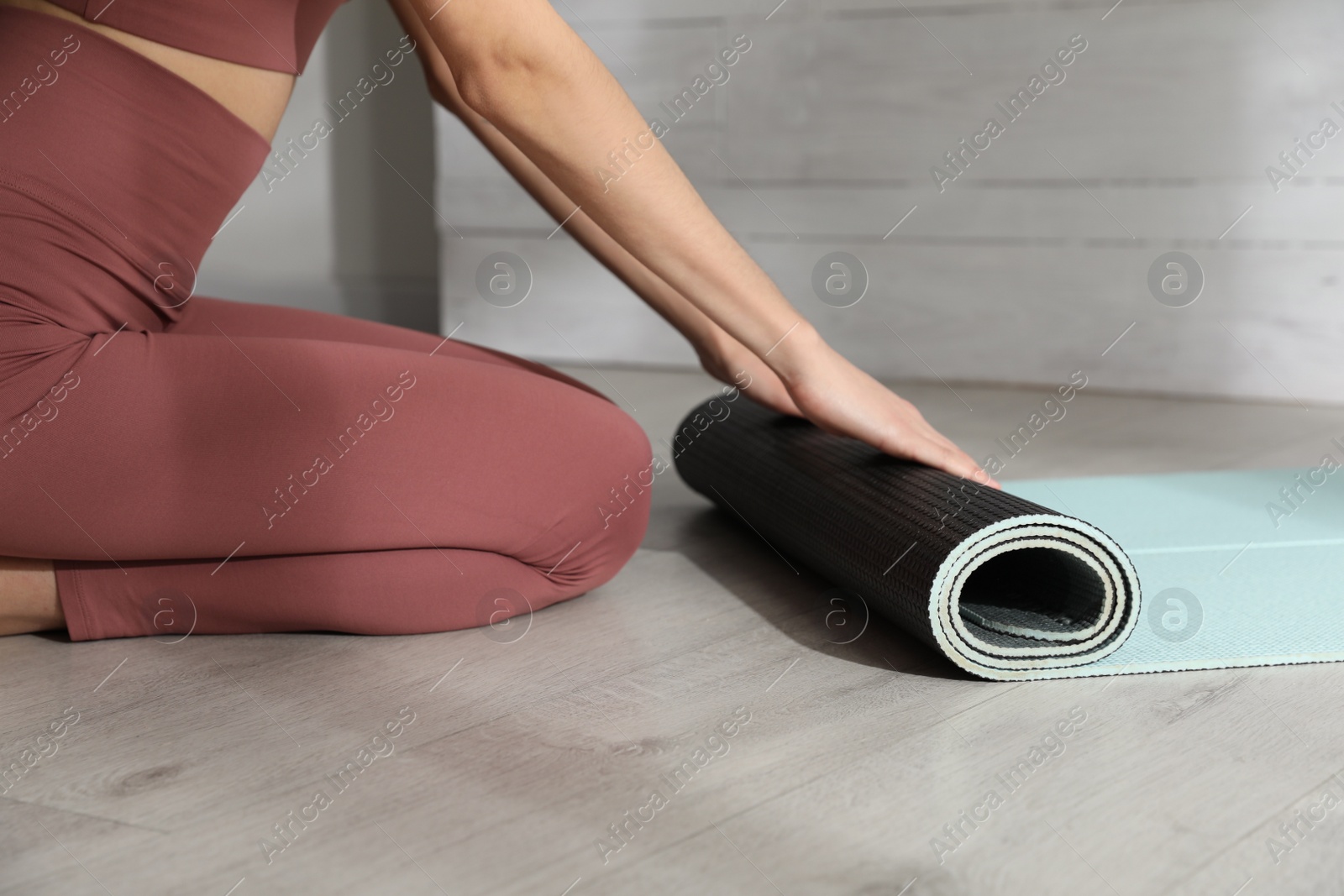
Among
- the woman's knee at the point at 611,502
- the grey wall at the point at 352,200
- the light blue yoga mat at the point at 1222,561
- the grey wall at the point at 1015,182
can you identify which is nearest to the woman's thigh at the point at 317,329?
Answer: the woman's knee at the point at 611,502

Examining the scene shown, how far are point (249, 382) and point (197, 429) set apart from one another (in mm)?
67

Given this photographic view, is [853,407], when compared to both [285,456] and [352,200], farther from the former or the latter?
[352,200]

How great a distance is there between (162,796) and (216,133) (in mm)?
681

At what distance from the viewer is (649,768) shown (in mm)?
999

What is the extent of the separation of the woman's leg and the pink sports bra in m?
0.29

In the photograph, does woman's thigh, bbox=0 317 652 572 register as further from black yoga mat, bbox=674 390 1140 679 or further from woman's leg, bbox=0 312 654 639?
black yoga mat, bbox=674 390 1140 679

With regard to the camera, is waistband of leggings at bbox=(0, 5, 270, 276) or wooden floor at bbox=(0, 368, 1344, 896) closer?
wooden floor at bbox=(0, 368, 1344, 896)

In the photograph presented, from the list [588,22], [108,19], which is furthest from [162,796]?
[588,22]

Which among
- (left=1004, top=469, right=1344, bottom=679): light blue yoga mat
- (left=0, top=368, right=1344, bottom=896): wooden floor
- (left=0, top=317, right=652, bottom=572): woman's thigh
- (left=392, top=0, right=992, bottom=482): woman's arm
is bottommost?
(left=1004, top=469, right=1344, bottom=679): light blue yoga mat

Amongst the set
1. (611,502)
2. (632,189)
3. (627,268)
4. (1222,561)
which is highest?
(632,189)

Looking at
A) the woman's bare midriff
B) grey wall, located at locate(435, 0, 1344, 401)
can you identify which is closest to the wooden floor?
the woman's bare midriff

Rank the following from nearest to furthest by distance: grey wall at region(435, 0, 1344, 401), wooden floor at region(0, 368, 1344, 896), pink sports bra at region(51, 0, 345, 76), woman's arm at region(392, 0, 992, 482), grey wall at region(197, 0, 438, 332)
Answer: wooden floor at region(0, 368, 1344, 896), woman's arm at region(392, 0, 992, 482), pink sports bra at region(51, 0, 345, 76), grey wall at region(435, 0, 1344, 401), grey wall at region(197, 0, 438, 332)

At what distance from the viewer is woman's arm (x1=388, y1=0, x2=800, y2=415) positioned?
1.54 m

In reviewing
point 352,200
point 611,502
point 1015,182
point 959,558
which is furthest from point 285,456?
point 352,200
